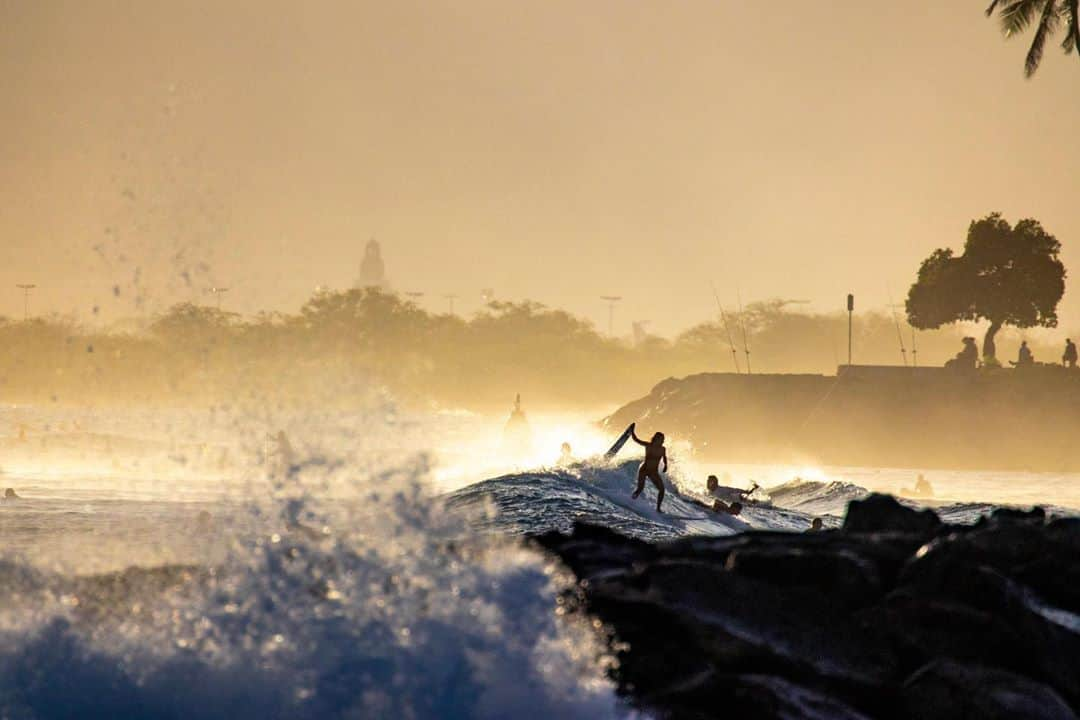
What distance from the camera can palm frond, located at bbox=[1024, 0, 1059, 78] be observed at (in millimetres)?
47562

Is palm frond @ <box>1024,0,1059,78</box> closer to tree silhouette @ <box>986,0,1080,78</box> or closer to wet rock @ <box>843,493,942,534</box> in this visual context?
tree silhouette @ <box>986,0,1080,78</box>

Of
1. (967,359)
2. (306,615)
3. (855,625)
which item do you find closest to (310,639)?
(306,615)

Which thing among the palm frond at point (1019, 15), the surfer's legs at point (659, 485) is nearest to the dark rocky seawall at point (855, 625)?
the surfer's legs at point (659, 485)

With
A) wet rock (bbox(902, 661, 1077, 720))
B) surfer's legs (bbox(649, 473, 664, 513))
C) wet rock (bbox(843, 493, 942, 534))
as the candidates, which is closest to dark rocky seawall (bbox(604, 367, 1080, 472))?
surfer's legs (bbox(649, 473, 664, 513))

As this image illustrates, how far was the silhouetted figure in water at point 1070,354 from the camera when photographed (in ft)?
414

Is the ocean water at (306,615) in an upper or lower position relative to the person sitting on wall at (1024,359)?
lower

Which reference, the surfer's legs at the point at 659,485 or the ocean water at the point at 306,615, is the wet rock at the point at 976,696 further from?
the surfer's legs at the point at 659,485

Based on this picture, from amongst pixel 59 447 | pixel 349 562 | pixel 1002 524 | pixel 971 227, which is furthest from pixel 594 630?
pixel 971 227

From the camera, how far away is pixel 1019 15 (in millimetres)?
47125

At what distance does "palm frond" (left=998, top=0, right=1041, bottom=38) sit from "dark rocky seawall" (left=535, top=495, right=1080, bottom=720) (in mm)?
38611

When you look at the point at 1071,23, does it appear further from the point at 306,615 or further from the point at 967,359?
the point at 967,359

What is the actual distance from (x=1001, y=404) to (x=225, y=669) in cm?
12391

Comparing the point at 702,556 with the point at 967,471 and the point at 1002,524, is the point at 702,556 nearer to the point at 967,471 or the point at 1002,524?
the point at 1002,524

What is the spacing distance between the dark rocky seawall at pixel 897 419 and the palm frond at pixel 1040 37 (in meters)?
82.5
